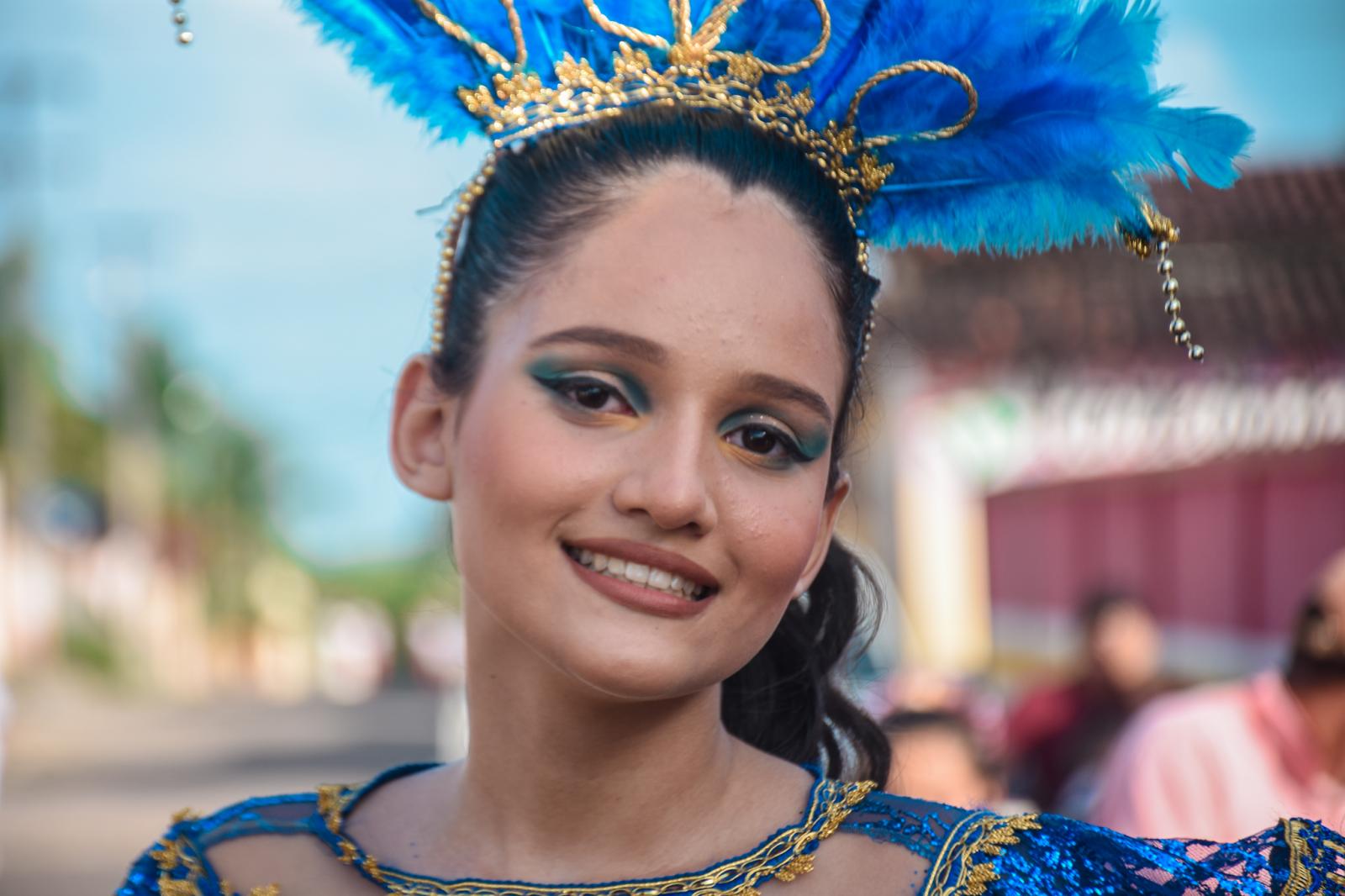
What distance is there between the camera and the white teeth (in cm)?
186

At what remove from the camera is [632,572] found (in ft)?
6.10

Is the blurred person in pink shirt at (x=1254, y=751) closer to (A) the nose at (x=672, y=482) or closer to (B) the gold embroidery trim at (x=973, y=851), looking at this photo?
(B) the gold embroidery trim at (x=973, y=851)

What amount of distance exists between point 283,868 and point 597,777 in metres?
0.45

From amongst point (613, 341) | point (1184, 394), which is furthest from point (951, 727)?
point (1184, 394)

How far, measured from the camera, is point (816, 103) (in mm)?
2102

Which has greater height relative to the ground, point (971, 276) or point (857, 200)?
point (971, 276)

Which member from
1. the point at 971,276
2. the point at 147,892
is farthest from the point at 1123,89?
the point at 971,276

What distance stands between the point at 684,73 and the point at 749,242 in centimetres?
26

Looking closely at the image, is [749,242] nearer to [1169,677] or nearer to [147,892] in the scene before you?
[147,892]

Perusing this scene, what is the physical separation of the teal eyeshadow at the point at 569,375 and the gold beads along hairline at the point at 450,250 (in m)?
0.31

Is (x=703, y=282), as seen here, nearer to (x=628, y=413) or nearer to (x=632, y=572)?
(x=628, y=413)

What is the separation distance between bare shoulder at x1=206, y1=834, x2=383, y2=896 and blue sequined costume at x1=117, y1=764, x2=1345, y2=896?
0.06 ft

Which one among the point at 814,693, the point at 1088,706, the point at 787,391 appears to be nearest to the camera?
the point at 787,391

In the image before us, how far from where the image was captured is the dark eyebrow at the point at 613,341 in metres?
1.88
